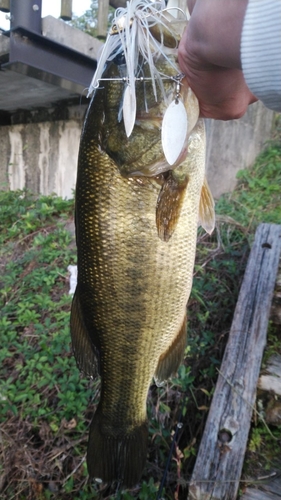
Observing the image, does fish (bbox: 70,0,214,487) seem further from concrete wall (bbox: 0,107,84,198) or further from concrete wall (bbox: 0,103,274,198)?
concrete wall (bbox: 0,107,84,198)

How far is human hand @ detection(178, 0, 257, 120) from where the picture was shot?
2.90ft

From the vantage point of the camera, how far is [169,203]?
1260 millimetres

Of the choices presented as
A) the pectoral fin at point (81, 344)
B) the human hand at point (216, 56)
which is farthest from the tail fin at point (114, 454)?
the human hand at point (216, 56)

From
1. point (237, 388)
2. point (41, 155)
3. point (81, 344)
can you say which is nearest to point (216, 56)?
point (81, 344)

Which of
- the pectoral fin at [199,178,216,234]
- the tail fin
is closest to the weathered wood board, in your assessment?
the tail fin

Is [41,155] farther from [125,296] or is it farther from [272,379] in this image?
[125,296]

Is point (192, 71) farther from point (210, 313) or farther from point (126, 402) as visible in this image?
point (210, 313)

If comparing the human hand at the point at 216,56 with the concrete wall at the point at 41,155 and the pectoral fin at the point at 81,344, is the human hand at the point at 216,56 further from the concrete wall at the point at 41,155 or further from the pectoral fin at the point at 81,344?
the concrete wall at the point at 41,155

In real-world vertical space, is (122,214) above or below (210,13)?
below

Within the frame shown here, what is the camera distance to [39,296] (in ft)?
10.7

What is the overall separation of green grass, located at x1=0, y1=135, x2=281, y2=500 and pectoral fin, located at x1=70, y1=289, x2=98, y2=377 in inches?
34.8

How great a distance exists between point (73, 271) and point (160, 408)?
1.51 metres

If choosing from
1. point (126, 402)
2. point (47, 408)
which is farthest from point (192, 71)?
point (47, 408)

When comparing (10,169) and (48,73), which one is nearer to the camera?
(48,73)
